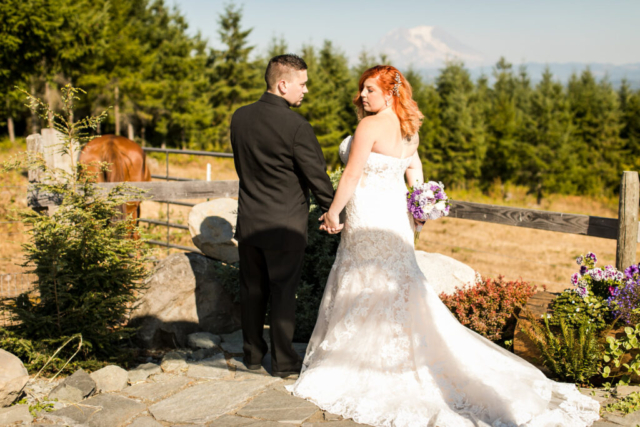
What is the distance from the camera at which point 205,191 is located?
6.14m

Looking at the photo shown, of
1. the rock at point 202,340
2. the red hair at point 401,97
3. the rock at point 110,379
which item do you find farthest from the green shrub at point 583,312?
the rock at point 110,379

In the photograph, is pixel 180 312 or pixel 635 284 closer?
pixel 635 284

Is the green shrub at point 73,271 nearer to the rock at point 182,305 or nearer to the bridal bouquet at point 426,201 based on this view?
the rock at point 182,305

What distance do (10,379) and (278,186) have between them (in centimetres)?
210

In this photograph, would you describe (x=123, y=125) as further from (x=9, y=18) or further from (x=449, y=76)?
(x=449, y=76)

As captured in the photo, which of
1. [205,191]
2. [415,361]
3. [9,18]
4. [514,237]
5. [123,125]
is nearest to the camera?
[415,361]

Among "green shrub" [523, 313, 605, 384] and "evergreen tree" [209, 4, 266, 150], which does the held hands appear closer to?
"green shrub" [523, 313, 605, 384]

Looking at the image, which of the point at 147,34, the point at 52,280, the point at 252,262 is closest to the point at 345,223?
the point at 252,262

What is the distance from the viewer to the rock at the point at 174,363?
389 cm

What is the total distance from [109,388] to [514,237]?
44.5ft

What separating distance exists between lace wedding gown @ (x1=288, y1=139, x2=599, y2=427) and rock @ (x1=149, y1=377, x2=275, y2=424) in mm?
325

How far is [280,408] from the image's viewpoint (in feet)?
10.5

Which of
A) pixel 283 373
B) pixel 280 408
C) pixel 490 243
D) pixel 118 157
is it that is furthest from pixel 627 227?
pixel 490 243

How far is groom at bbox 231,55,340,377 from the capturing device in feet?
11.5
